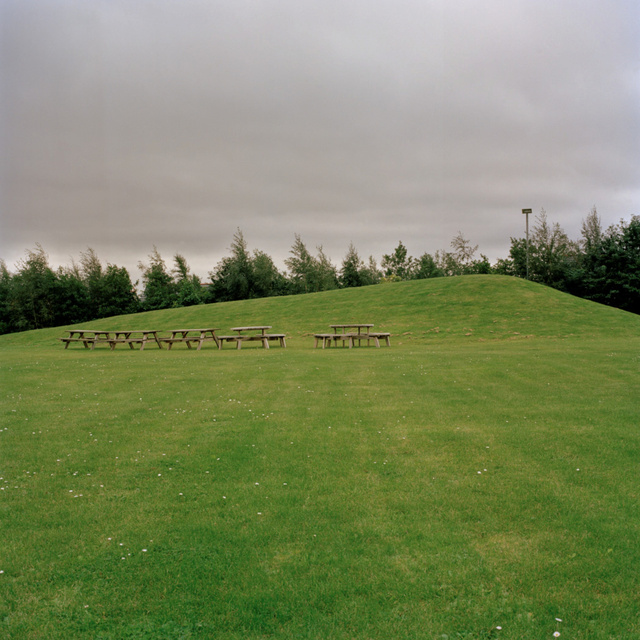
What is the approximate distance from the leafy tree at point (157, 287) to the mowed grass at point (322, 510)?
5080cm

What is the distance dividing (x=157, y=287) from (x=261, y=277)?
13803 mm

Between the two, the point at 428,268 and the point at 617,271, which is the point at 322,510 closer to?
the point at 617,271

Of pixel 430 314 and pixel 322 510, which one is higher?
pixel 430 314

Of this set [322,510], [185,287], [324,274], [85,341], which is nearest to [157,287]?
[185,287]

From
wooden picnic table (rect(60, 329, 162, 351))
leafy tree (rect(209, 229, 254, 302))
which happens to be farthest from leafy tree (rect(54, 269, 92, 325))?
wooden picnic table (rect(60, 329, 162, 351))

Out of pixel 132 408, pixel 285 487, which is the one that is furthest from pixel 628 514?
pixel 132 408

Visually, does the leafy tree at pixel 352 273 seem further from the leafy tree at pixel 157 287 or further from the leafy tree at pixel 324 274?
the leafy tree at pixel 157 287

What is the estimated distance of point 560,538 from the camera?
13.8 feet

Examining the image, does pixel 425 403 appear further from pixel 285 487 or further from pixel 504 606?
pixel 504 606

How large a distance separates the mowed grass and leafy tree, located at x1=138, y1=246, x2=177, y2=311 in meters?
50.8

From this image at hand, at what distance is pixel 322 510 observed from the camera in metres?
4.78

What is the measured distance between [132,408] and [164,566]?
5735mm

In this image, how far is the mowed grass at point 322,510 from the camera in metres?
3.31

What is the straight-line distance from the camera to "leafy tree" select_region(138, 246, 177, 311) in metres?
60.3
